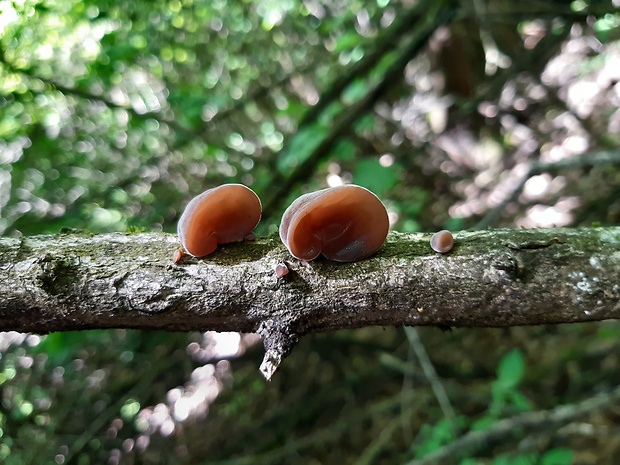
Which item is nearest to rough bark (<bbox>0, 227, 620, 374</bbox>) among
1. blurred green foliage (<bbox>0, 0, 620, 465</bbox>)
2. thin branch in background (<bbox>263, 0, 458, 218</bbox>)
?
blurred green foliage (<bbox>0, 0, 620, 465</bbox>)

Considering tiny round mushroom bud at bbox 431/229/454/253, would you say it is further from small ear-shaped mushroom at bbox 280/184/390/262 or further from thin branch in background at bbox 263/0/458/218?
thin branch in background at bbox 263/0/458/218

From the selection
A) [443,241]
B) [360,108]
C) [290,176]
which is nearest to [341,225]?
[443,241]

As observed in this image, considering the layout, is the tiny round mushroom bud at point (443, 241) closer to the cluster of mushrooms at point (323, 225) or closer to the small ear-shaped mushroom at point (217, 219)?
the cluster of mushrooms at point (323, 225)

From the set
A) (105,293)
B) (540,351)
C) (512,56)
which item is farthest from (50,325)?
(512,56)

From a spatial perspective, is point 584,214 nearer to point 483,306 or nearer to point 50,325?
point 483,306

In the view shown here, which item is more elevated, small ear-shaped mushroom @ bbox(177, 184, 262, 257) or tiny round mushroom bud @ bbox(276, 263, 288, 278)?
small ear-shaped mushroom @ bbox(177, 184, 262, 257)

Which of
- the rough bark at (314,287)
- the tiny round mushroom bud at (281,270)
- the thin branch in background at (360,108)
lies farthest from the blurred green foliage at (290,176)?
the tiny round mushroom bud at (281,270)

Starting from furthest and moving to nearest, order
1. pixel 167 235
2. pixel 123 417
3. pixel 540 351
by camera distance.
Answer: pixel 540 351 < pixel 123 417 < pixel 167 235
